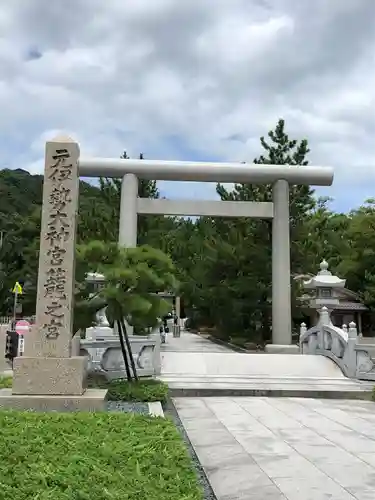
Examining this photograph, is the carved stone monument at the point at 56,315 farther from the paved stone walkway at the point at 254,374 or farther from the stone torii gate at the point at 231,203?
the stone torii gate at the point at 231,203

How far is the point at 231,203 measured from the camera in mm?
15812

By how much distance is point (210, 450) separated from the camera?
17.3 feet

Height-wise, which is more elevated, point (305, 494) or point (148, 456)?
point (148, 456)

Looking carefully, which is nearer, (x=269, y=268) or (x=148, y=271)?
(x=148, y=271)

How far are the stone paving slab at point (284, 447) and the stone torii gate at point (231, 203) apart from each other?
664 centimetres

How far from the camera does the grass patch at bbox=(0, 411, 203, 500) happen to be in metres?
2.87

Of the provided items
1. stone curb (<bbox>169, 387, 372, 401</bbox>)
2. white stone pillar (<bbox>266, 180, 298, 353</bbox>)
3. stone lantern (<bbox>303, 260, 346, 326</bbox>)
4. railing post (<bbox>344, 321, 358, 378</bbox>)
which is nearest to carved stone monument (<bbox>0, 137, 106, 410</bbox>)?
stone curb (<bbox>169, 387, 372, 401</bbox>)

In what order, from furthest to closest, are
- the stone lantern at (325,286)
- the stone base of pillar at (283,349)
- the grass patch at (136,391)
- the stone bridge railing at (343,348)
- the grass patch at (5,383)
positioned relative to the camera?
the stone lantern at (325,286) → the stone base of pillar at (283,349) → the stone bridge railing at (343,348) → the grass patch at (5,383) → the grass patch at (136,391)

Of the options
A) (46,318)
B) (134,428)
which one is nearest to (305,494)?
(134,428)

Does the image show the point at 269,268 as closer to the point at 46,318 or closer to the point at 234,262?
the point at 234,262

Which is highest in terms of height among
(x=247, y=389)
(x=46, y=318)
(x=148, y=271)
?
(x=148, y=271)

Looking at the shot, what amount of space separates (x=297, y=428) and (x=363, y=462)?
5.57 feet

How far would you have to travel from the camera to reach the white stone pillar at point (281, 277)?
15297 mm

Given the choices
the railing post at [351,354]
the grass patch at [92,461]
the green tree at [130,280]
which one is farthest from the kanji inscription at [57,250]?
the railing post at [351,354]
